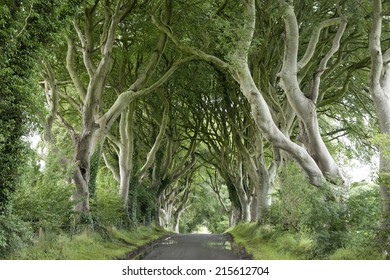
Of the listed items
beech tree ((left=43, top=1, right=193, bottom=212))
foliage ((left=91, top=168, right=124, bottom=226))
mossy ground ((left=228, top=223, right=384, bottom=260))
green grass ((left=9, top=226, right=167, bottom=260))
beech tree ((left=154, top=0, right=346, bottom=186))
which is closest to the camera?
mossy ground ((left=228, top=223, right=384, bottom=260))

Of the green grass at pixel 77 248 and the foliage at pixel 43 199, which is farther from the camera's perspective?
the foliage at pixel 43 199

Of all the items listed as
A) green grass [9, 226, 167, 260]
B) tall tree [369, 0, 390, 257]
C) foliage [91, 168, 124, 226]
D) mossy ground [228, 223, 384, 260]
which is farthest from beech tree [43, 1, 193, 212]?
tall tree [369, 0, 390, 257]

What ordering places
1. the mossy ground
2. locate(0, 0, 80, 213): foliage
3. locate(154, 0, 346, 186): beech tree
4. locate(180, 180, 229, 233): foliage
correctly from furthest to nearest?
locate(180, 180, 229, 233): foliage → locate(154, 0, 346, 186): beech tree → locate(0, 0, 80, 213): foliage → the mossy ground

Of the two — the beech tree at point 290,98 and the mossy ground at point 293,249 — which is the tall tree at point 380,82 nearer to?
the mossy ground at point 293,249

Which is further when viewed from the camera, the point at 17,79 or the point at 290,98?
the point at 290,98

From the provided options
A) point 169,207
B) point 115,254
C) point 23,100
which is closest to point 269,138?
point 115,254

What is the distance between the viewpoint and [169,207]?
4197cm

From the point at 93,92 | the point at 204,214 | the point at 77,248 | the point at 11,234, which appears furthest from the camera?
the point at 204,214

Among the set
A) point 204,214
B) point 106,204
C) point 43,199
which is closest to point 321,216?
point 43,199

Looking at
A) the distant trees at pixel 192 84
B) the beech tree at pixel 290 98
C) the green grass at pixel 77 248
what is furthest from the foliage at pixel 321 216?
the green grass at pixel 77 248

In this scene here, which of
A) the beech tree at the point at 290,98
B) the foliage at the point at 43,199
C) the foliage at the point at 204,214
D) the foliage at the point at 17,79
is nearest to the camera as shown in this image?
the foliage at the point at 17,79

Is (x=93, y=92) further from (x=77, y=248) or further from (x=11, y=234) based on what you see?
(x=11, y=234)

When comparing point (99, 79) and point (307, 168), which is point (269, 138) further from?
point (99, 79)

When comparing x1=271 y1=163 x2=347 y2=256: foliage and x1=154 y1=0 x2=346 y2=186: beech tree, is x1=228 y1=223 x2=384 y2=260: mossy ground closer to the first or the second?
x1=271 y1=163 x2=347 y2=256: foliage
